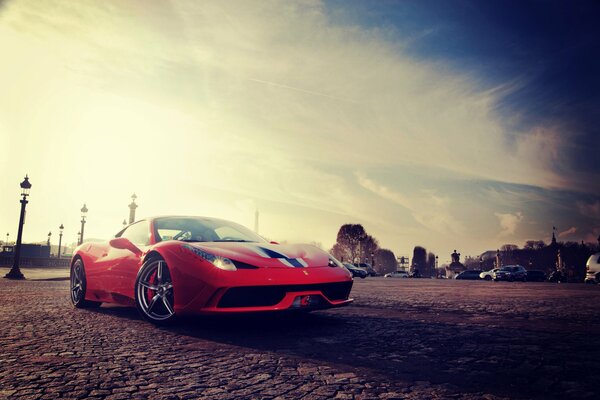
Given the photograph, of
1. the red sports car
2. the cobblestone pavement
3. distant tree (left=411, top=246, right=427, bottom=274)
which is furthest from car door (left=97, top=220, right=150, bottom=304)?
distant tree (left=411, top=246, right=427, bottom=274)

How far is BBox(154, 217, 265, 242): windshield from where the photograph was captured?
208 inches

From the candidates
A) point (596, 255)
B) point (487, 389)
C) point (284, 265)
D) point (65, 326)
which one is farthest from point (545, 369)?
point (596, 255)

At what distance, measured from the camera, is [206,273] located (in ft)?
13.0

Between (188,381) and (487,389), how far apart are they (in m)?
1.63

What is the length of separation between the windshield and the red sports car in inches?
0.5

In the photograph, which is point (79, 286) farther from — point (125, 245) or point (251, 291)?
point (251, 291)

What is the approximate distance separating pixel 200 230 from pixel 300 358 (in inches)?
117

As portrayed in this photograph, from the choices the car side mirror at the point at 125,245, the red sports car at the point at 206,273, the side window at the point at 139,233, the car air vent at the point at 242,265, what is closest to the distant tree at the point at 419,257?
the side window at the point at 139,233

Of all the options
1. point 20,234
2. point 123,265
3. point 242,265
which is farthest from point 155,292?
point 20,234

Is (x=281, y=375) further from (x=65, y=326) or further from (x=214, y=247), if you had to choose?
(x=65, y=326)

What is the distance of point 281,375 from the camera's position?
250 cm

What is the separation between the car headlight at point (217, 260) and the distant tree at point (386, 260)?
119 m

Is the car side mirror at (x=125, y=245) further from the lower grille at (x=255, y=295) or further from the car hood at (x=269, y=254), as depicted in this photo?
the lower grille at (x=255, y=295)

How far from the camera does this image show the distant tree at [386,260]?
121075 millimetres
